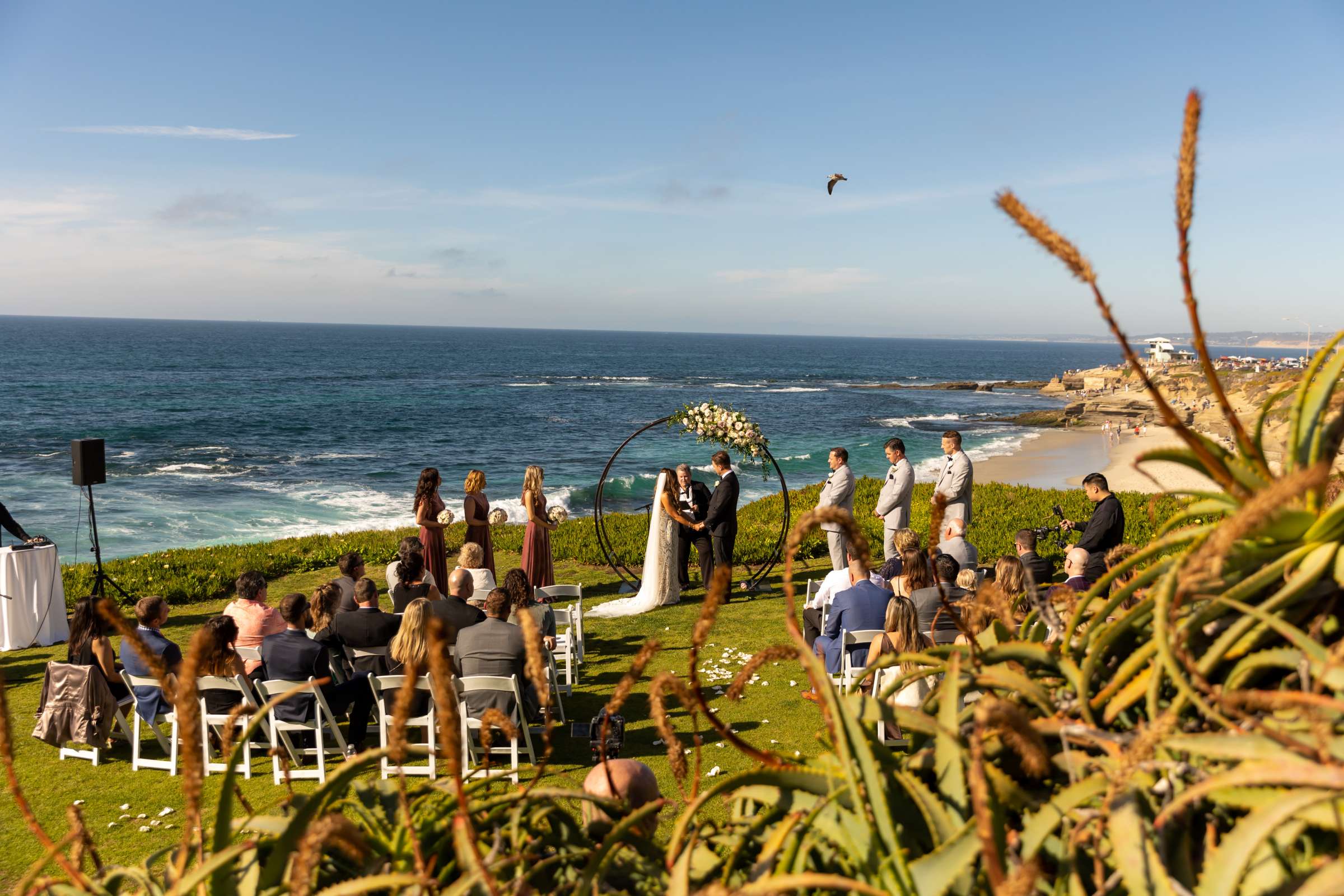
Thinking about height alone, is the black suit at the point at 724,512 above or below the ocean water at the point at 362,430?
above

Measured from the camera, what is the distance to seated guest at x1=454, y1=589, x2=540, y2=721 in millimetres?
6348

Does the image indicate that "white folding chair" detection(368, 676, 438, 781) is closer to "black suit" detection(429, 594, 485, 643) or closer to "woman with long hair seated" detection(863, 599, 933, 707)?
"black suit" detection(429, 594, 485, 643)

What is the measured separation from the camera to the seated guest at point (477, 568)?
850cm

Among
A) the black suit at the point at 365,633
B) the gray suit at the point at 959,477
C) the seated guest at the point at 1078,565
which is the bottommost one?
the black suit at the point at 365,633

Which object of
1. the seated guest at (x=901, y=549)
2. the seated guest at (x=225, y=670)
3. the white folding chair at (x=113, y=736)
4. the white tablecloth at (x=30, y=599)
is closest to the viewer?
the seated guest at (x=225, y=670)

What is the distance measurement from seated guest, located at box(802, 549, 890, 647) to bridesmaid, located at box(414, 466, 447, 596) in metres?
4.65

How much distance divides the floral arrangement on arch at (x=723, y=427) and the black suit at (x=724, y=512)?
63 centimetres

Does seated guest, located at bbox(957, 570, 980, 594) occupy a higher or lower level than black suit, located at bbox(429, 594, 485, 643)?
higher

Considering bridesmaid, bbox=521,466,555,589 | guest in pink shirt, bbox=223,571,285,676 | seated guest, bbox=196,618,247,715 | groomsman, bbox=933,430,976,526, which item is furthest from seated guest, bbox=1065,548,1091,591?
guest in pink shirt, bbox=223,571,285,676

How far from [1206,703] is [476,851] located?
968mm

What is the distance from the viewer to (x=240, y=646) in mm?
7328

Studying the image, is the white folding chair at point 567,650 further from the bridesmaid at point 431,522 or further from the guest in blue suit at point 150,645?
the guest in blue suit at point 150,645

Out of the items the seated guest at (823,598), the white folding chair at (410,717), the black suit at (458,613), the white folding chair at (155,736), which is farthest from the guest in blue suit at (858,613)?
the white folding chair at (155,736)

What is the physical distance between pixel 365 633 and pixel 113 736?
2.17 m
